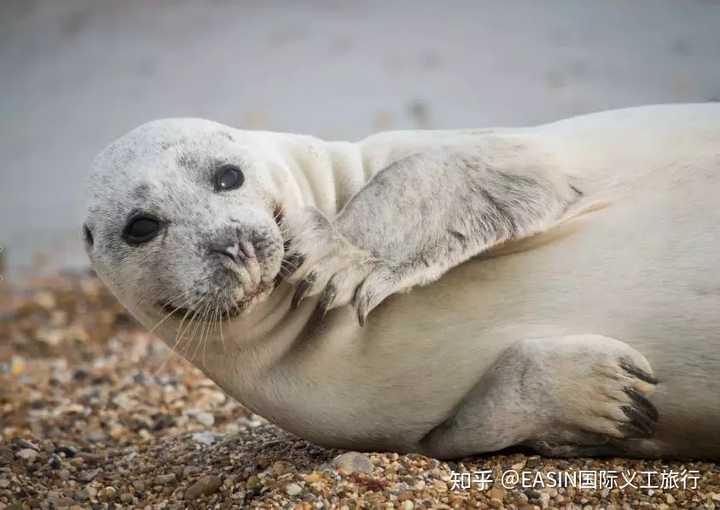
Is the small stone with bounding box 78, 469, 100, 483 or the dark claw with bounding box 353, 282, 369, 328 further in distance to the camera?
the small stone with bounding box 78, 469, 100, 483

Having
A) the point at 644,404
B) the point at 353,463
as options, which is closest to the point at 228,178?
the point at 353,463

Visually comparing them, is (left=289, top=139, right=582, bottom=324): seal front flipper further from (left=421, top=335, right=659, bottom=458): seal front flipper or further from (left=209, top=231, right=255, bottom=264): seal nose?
(left=421, top=335, right=659, bottom=458): seal front flipper

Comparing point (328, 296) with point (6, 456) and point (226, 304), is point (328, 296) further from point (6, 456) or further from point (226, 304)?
point (6, 456)

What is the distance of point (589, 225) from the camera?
2836 mm

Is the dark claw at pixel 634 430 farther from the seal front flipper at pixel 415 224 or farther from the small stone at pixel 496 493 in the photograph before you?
the seal front flipper at pixel 415 224

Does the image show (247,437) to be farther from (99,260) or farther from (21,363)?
(21,363)

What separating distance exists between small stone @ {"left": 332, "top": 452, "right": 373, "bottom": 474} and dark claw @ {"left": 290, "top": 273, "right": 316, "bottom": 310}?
0.46 meters

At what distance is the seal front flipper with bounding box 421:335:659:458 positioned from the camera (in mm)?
2691

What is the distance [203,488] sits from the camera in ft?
10.1

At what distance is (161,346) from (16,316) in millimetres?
1696

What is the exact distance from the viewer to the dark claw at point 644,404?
8.87ft

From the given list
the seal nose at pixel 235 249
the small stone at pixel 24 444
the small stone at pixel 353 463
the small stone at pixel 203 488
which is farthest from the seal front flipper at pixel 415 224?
the small stone at pixel 24 444

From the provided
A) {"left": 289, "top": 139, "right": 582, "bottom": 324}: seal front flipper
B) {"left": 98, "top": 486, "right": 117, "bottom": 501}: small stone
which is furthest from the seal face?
{"left": 98, "top": 486, "right": 117, "bottom": 501}: small stone

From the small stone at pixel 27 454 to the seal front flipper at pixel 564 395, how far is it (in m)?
1.70
